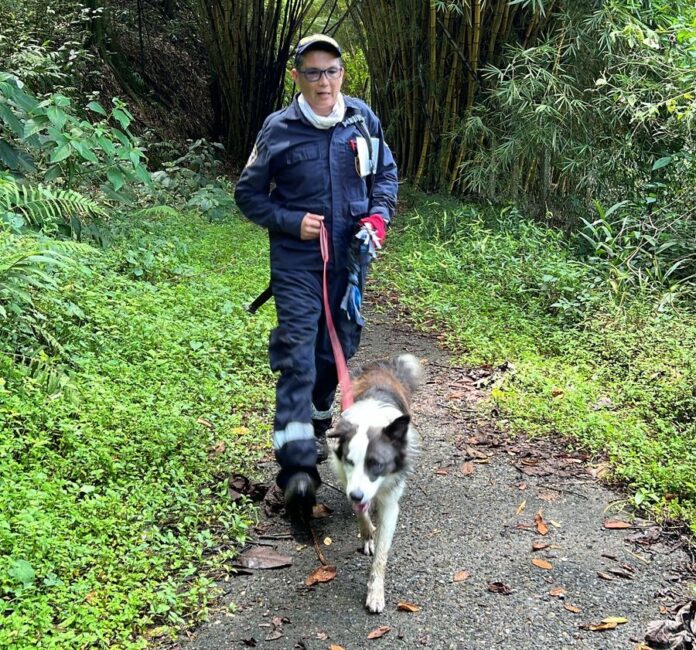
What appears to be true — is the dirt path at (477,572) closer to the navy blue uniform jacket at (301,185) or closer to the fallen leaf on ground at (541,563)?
the fallen leaf on ground at (541,563)

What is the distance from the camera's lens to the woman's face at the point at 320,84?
8.24ft

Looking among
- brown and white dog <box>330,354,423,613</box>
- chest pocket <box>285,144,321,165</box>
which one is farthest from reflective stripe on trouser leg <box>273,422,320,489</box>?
chest pocket <box>285,144,321,165</box>

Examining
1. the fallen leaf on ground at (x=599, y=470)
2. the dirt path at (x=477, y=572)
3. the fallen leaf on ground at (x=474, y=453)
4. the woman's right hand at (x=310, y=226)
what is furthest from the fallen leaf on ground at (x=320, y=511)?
the fallen leaf on ground at (x=599, y=470)

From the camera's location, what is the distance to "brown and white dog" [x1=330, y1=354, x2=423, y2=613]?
2.23m

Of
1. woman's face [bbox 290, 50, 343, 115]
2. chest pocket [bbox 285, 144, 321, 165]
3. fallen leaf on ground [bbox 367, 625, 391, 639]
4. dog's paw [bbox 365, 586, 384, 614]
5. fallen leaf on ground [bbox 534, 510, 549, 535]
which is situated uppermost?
woman's face [bbox 290, 50, 343, 115]

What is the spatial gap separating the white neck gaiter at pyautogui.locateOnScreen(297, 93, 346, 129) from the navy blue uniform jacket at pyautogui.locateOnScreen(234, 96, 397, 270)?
0.9 inches

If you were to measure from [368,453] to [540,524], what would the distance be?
96cm

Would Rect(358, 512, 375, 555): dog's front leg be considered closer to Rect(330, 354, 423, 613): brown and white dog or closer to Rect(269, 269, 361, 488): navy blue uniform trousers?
Rect(330, 354, 423, 613): brown and white dog

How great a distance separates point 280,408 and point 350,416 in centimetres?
30

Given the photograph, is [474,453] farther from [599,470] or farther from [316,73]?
[316,73]

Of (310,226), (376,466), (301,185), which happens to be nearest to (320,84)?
(301,185)

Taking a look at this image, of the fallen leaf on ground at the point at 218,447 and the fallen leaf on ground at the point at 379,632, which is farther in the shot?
the fallen leaf on ground at the point at 218,447

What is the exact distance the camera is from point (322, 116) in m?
2.60

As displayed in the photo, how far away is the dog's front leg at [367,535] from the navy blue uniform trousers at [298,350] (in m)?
0.24
